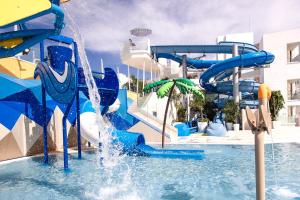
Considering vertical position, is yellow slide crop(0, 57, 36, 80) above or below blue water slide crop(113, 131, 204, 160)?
above

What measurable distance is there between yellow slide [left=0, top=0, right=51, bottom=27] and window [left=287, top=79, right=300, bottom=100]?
26.1 meters

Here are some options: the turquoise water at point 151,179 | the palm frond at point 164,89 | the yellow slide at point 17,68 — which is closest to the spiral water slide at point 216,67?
the palm frond at point 164,89

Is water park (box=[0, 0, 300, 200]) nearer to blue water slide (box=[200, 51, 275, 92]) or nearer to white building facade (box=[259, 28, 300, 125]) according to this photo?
blue water slide (box=[200, 51, 275, 92])

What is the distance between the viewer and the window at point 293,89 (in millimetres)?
26131

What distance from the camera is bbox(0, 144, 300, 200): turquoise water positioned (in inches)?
204

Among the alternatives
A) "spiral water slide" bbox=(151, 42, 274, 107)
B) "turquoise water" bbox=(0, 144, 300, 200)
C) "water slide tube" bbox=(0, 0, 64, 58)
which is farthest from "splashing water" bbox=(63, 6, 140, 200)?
"spiral water slide" bbox=(151, 42, 274, 107)

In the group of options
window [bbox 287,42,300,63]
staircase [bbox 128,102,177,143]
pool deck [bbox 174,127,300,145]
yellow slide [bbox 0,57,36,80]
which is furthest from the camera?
window [bbox 287,42,300,63]

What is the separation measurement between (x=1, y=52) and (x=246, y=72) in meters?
30.2

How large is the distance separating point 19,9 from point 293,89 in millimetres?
27850

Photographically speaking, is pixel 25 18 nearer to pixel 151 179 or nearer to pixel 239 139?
pixel 151 179

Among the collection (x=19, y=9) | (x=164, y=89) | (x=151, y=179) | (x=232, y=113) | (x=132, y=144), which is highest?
(x=19, y=9)

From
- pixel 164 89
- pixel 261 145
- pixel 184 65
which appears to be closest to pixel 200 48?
pixel 184 65

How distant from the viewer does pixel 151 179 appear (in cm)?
626

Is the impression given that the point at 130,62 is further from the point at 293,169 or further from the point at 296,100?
the point at 293,169
